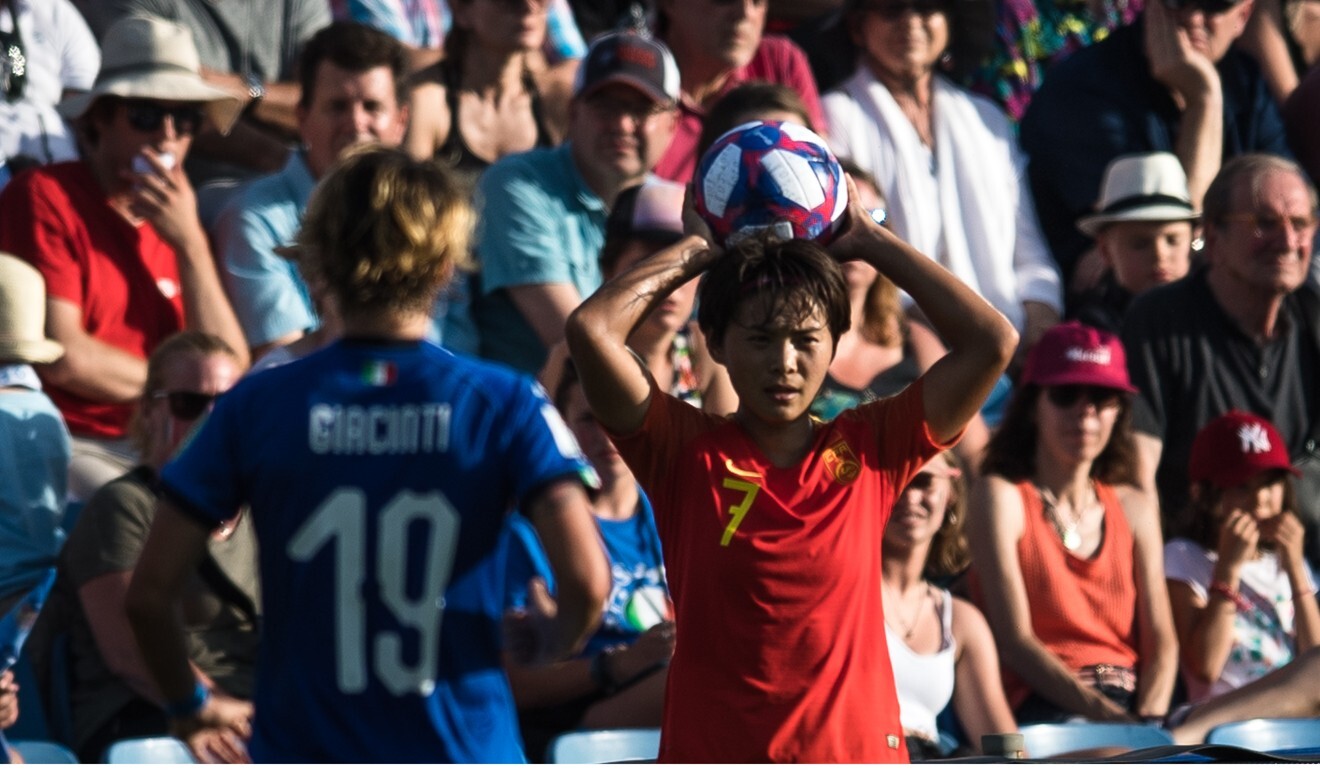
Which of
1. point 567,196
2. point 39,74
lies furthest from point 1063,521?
point 39,74

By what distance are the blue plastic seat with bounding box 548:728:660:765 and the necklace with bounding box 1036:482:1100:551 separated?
1942 mm

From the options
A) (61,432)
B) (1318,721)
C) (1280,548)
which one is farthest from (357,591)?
(1280,548)

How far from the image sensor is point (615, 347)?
12.3ft

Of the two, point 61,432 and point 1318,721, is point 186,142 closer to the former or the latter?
point 61,432

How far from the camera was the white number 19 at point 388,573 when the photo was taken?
10.1 ft

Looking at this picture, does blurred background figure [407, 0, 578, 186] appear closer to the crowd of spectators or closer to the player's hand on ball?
the crowd of spectators

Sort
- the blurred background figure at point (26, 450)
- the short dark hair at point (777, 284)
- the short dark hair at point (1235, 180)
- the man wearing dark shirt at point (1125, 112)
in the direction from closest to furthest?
the short dark hair at point (777, 284) < the blurred background figure at point (26, 450) < the short dark hair at point (1235, 180) < the man wearing dark shirt at point (1125, 112)

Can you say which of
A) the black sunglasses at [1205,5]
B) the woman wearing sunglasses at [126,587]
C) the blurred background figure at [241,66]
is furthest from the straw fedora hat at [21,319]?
the black sunglasses at [1205,5]

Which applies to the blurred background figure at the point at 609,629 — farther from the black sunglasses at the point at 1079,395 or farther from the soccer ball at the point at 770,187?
the black sunglasses at the point at 1079,395

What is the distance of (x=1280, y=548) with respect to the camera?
6.53 metres

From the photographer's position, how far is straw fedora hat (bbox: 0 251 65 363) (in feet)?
17.6

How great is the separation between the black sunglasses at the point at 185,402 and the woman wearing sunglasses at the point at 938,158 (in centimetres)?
301

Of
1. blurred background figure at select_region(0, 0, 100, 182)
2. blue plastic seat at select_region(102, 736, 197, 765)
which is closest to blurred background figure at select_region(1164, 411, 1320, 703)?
blue plastic seat at select_region(102, 736, 197, 765)

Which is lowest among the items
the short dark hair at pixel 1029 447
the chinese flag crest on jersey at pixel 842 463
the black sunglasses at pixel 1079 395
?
the short dark hair at pixel 1029 447
